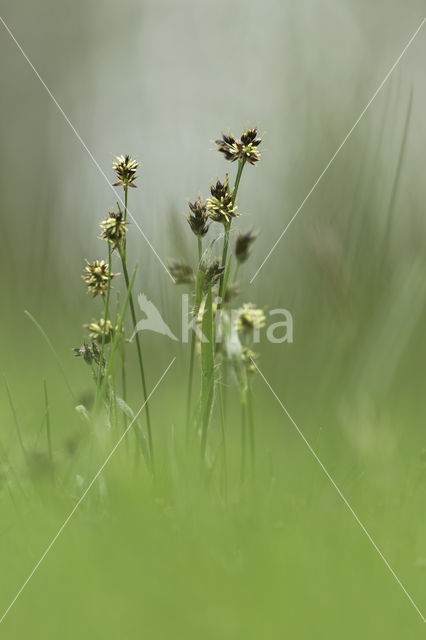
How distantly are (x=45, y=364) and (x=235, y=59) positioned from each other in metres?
1.43

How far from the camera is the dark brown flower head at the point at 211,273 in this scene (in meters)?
0.78

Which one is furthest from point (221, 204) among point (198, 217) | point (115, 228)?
point (115, 228)

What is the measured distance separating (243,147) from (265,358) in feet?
1.32

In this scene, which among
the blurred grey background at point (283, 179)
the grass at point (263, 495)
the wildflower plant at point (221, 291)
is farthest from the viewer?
the blurred grey background at point (283, 179)

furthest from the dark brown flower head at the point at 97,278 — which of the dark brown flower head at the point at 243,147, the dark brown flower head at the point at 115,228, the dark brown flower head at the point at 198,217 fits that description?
the dark brown flower head at the point at 243,147

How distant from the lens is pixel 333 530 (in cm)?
53

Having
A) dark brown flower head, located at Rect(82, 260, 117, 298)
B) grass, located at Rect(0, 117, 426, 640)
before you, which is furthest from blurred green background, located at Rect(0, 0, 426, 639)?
dark brown flower head, located at Rect(82, 260, 117, 298)

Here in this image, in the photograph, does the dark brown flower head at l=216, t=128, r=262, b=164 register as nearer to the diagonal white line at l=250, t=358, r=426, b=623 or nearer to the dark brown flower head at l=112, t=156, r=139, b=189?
the dark brown flower head at l=112, t=156, r=139, b=189

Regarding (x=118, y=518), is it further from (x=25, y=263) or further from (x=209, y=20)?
(x=209, y=20)

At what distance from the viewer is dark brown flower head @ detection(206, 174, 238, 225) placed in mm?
780

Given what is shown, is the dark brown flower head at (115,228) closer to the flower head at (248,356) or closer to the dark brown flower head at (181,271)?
the dark brown flower head at (181,271)

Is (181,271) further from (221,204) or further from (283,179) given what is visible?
(283,179)

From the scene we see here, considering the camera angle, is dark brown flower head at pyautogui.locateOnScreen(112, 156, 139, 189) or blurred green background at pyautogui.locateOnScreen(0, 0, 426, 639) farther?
dark brown flower head at pyautogui.locateOnScreen(112, 156, 139, 189)

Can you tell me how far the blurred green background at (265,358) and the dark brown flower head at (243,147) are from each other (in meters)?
0.05
